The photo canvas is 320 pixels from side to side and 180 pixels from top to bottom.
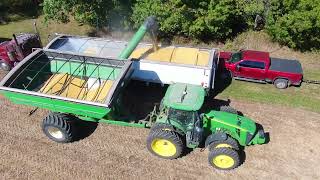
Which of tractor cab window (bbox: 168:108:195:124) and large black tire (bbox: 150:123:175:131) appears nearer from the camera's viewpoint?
tractor cab window (bbox: 168:108:195:124)

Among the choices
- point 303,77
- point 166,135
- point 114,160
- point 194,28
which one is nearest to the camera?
point 166,135

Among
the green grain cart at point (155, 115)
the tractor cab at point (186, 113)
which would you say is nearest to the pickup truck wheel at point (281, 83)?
the green grain cart at point (155, 115)

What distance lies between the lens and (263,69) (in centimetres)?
1709

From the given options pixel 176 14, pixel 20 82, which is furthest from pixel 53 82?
pixel 176 14

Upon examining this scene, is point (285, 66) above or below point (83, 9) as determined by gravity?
below

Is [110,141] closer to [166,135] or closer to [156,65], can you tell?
[166,135]

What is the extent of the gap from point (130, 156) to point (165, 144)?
1.53 m

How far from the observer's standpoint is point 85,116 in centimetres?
1365

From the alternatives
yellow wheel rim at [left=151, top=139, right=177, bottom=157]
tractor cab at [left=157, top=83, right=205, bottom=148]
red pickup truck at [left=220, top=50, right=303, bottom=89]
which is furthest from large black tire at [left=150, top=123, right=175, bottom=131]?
red pickup truck at [left=220, top=50, right=303, bottom=89]

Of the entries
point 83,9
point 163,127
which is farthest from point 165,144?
point 83,9

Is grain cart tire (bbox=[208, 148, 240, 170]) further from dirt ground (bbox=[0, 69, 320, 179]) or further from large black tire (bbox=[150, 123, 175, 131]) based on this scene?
large black tire (bbox=[150, 123, 175, 131])

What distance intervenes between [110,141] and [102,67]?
3.34 m

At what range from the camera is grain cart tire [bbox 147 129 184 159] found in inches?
487

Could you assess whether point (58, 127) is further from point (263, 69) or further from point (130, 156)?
point (263, 69)
